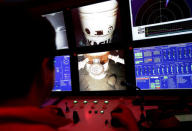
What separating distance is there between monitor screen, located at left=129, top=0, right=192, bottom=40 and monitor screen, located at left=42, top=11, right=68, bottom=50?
2.46 feet

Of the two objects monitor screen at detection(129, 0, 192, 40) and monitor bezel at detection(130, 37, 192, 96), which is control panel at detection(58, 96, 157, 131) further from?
monitor screen at detection(129, 0, 192, 40)

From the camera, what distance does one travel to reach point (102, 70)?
1.44 meters

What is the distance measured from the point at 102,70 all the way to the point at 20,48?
0.99m

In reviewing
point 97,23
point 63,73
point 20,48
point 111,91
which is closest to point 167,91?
point 111,91

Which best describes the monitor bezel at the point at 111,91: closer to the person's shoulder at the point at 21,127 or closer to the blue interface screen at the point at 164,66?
the blue interface screen at the point at 164,66

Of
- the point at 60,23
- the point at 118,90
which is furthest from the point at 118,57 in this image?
the point at 60,23

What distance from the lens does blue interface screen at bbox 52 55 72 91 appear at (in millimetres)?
1536

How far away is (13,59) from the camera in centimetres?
53

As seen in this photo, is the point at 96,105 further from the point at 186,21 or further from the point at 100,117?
the point at 186,21

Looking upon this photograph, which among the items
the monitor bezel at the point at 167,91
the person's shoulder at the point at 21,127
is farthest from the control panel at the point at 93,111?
the person's shoulder at the point at 21,127

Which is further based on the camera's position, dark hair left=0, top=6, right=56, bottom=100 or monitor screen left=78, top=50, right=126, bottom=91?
monitor screen left=78, top=50, right=126, bottom=91

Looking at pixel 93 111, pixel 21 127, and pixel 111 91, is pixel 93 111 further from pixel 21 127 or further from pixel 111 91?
pixel 21 127

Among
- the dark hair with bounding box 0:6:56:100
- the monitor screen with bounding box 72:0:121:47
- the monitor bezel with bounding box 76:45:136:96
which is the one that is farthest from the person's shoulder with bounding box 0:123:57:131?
the monitor screen with bounding box 72:0:121:47

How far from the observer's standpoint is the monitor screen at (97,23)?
4.39ft
